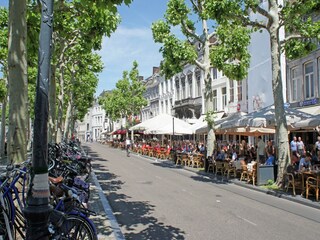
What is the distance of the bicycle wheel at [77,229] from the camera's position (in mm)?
4734

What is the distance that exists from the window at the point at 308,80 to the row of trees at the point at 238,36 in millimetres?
2378

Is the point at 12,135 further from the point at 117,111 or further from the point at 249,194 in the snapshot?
the point at 117,111

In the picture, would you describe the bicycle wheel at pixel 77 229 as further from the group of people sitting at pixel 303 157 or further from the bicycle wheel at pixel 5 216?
the group of people sitting at pixel 303 157

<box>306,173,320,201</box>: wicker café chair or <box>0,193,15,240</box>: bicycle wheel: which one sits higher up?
<box>0,193,15,240</box>: bicycle wheel

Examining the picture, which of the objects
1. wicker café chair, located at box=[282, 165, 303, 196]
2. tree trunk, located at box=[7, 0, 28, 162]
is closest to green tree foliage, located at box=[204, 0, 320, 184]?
wicker café chair, located at box=[282, 165, 303, 196]

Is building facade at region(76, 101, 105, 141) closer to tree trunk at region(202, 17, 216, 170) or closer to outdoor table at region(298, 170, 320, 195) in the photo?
tree trunk at region(202, 17, 216, 170)

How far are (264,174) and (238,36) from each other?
292 inches

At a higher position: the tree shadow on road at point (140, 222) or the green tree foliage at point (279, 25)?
the green tree foliage at point (279, 25)

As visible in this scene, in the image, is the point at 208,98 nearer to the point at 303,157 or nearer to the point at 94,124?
the point at 303,157

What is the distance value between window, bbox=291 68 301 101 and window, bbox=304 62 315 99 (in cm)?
75

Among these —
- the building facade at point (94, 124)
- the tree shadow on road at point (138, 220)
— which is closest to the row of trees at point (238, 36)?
the tree shadow on road at point (138, 220)

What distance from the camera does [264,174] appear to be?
13.9m

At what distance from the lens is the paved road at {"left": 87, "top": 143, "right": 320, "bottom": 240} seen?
284 inches

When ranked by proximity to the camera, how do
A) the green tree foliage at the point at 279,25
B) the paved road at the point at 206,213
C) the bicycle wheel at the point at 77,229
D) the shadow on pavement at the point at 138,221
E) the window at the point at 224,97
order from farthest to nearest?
1. the window at the point at 224,97
2. the green tree foliage at the point at 279,25
3. the paved road at the point at 206,213
4. the shadow on pavement at the point at 138,221
5. the bicycle wheel at the point at 77,229
